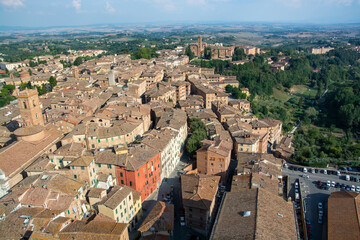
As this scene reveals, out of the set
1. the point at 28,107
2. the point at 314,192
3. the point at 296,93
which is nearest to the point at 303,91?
the point at 296,93

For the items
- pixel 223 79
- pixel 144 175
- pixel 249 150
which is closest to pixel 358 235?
pixel 249 150

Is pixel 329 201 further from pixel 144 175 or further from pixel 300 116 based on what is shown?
pixel 300 116

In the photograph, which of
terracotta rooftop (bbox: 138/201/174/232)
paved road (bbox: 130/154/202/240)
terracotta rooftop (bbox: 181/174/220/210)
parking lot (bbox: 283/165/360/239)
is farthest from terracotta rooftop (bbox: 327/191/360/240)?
terracotta rooftop (bbox: 138/201/174/232)

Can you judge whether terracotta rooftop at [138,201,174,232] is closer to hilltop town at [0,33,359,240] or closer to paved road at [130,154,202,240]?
hilltop town at [0,33,359,240]

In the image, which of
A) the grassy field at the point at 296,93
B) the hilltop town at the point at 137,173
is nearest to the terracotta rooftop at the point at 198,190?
the hilltop town at the point at 137,173

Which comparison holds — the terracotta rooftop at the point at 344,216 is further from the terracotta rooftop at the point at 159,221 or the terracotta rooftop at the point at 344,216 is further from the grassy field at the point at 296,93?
the grassy field at the point at 296,93

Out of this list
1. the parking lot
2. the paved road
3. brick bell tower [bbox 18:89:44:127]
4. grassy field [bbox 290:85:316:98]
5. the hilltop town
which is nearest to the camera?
the hilltop town

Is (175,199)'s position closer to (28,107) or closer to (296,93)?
(28,107)
